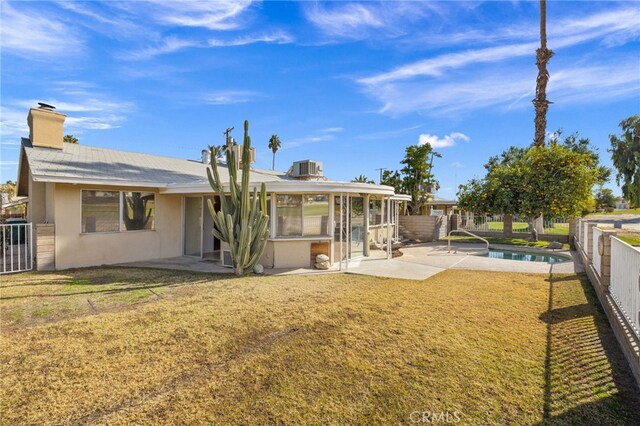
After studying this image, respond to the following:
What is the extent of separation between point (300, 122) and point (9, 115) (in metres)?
18.8

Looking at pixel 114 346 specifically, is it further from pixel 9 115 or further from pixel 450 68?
pixel 450 68

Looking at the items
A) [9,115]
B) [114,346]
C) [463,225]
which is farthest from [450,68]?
[9,115]

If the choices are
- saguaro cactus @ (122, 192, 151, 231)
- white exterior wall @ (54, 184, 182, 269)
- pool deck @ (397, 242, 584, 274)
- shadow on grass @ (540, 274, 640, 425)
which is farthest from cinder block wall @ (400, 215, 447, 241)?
saguaro cactus @ (122, 192, 151, 231)

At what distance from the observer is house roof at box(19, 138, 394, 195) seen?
10.5m

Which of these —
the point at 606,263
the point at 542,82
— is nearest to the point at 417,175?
the point at 542,82

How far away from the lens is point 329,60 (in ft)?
53.8

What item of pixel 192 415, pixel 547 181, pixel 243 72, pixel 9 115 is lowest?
pixel 192 415

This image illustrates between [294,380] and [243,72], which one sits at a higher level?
[243,72]

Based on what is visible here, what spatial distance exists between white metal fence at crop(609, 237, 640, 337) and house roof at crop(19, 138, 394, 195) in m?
7.03

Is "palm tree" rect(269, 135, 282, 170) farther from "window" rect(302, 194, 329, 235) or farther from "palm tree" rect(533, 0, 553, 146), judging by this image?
"window" rect(302, 194, 329, 235)

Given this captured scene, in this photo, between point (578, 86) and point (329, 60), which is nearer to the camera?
point (329, 60)

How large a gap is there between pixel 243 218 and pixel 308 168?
8739 millimetres

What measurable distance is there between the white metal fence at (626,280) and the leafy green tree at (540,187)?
41.8 ft

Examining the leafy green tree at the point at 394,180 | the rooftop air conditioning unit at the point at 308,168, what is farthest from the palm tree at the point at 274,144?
the rooftop air conditioning unit at the point at 308,168
